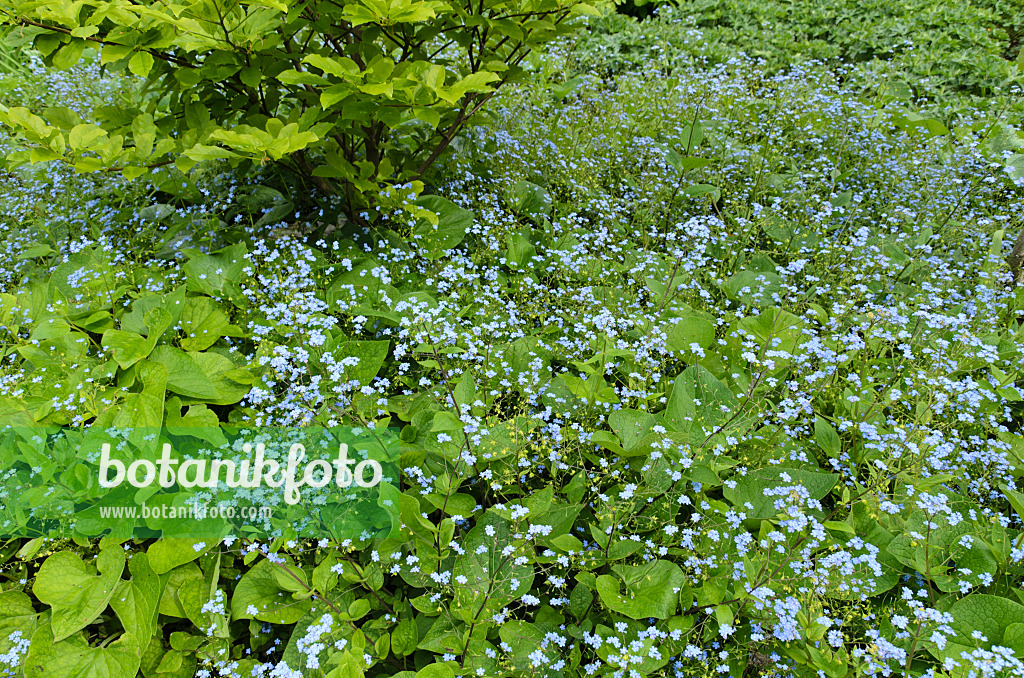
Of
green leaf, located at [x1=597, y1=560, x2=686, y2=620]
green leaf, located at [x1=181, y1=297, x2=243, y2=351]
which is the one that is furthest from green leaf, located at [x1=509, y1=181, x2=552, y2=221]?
green leaf, located at [x1=597, y1=560, x2=686, y2=620]

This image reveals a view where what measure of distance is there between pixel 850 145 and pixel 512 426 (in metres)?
4.47

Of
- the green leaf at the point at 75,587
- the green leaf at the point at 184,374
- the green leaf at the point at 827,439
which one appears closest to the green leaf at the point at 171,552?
the green leaf at the point at 75,587

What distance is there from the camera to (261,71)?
3123 millimetres

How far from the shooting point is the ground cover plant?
2.09 meters

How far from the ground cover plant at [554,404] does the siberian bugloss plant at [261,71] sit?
0.34 meters

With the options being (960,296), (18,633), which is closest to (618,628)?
(18,633)

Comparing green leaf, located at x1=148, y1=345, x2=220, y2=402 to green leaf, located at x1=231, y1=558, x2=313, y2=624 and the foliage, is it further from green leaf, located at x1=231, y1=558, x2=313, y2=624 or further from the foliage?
the foliage

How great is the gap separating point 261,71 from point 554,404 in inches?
91.4

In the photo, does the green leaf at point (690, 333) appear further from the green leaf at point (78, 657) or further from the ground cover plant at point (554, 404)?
the green leaf at point (78, 657)

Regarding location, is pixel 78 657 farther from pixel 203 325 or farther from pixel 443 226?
pixel 443 226

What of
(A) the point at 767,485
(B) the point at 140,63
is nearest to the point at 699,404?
(A) the point at 767,485

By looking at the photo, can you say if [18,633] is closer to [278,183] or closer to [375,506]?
[375,506]

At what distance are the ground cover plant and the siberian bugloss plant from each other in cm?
34

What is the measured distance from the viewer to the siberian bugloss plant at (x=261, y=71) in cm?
255
